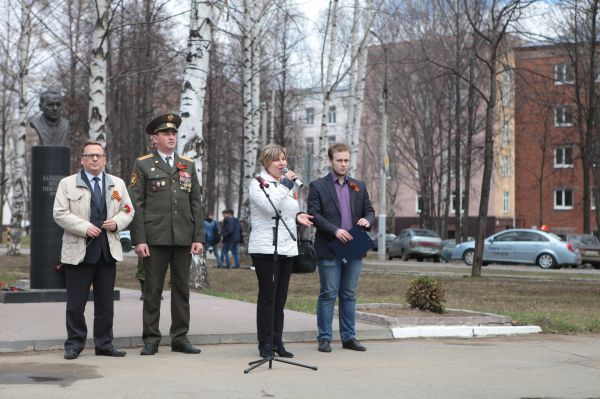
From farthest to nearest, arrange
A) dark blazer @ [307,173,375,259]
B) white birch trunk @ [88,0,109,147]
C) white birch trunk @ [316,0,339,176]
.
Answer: white birch trunk @ [316,0,339,176] → white birch trunk @ [88,0,109,147] → dark blazer @ [307,173,375,259]

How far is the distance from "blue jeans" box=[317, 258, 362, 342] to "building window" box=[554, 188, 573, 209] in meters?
57.2

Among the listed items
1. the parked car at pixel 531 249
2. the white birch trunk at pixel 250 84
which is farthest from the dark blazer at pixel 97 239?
the parked car at pixel 531 249

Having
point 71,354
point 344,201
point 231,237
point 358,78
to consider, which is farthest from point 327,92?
point 71,354

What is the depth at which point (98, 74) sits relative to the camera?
20719 millimetres

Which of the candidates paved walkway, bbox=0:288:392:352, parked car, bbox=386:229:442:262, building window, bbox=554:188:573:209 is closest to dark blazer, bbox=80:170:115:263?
paved walkway, bbox=0:288:392:352

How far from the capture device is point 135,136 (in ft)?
139

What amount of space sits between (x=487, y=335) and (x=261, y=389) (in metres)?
4.97

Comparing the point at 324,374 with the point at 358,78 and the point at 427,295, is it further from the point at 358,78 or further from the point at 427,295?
the point at 358,78

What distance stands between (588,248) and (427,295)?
27.9 meters

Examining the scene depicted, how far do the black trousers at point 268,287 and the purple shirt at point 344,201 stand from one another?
0.96 metres

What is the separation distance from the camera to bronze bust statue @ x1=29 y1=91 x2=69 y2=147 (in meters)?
14.7

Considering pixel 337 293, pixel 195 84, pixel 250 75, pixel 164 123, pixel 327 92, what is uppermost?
pixel 250 75

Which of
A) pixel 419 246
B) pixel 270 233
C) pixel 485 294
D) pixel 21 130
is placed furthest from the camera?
pixel 419 246

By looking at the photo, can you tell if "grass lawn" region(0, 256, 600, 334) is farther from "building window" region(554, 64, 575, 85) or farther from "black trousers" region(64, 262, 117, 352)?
"building window" region(554, 64, 575, 85)
